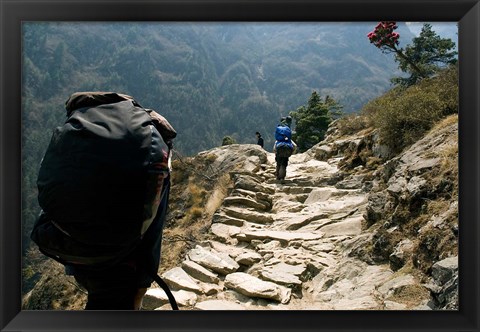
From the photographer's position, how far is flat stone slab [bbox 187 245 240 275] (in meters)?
4.59

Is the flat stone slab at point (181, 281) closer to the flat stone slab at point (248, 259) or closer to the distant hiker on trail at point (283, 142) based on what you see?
the flat stone slab at point (248, 259)

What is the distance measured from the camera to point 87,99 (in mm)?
1333

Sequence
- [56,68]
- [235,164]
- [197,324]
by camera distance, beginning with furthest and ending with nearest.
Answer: [56,68], [235,164], [197,324]

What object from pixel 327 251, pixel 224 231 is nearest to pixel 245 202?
pixel 224 231

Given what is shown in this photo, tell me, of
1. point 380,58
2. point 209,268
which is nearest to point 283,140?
point 209,268

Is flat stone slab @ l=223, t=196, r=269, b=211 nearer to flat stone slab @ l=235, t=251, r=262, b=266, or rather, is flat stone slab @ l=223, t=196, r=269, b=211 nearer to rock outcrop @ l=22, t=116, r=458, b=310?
rock outcrop @ l=22, t=116, r=458, b=310

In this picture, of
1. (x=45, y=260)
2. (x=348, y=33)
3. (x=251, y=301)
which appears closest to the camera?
(x=251, y=301)

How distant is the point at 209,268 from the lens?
15.1ft

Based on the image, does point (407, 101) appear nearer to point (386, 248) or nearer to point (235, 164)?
point (386, 248)

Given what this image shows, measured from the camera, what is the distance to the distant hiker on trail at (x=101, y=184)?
1235 millimetres

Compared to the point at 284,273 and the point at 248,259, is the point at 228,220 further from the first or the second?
the point at 284,273

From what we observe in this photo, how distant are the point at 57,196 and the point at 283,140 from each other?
22.3 feet

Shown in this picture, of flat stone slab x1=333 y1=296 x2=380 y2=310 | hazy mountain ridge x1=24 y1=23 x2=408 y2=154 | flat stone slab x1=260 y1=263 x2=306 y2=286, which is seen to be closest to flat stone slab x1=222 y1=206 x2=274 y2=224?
flat stone slab x1=260 y1=263 x2=306 y2=286
